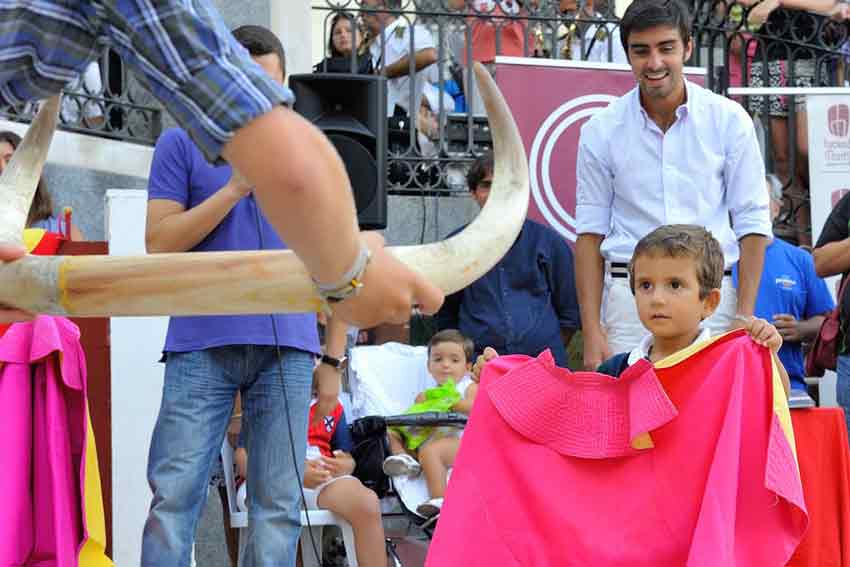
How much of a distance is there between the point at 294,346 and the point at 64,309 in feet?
7.59

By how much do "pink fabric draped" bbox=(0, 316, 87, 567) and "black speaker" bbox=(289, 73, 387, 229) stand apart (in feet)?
5.69

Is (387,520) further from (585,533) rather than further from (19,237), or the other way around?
(19,237)

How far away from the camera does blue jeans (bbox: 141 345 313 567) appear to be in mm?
5059

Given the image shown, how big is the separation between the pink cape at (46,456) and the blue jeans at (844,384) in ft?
9.65

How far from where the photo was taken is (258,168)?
2.53m

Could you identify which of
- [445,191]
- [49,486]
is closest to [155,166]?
[49,486]

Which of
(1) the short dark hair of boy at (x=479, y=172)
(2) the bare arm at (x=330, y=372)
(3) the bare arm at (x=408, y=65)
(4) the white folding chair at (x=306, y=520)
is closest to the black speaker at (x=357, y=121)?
(1) the short dark hair of boy at (x=479, y=172)

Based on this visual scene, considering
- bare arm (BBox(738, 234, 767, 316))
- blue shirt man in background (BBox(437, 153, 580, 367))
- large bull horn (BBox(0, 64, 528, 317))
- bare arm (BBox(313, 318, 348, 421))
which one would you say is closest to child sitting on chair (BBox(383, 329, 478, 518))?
blue shirt man in background (BBox(437, 153, 580, 367))

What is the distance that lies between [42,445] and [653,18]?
9.29 feet

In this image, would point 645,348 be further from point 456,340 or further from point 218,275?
point 218,275

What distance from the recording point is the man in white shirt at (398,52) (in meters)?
10.9

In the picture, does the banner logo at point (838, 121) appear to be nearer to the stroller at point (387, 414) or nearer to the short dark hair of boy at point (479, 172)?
the short dark hair of boy at point (479, 172)

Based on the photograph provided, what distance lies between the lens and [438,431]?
725 cm

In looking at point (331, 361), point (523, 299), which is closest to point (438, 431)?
point (523, 299)
